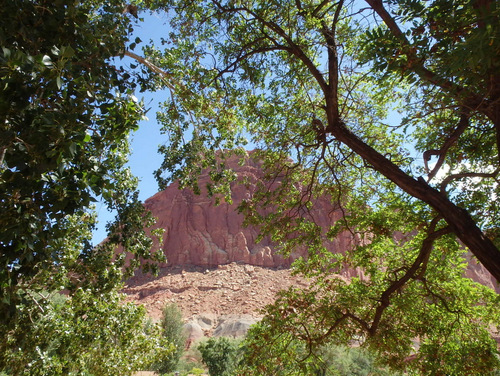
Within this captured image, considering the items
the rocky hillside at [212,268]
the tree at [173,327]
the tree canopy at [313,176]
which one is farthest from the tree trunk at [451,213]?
the rocky hillside at [212,268]

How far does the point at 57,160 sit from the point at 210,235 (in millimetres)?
56684

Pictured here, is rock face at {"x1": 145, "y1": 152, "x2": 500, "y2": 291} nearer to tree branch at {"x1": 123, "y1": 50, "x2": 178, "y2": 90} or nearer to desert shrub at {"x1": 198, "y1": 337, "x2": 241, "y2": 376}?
desert shrub at {"x1": 198, "y1": 337, "x2": 241, "y2": 376}

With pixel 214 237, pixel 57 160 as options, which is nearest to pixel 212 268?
pixel 214 237

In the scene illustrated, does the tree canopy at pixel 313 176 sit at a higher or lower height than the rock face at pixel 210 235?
lower

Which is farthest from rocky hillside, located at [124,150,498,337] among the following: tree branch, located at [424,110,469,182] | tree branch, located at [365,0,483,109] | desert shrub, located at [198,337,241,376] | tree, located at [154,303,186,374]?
tree branch, located at [365,0,483,109]

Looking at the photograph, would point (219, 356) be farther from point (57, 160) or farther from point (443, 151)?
point (57, 160)

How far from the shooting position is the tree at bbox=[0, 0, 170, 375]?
2.06 m

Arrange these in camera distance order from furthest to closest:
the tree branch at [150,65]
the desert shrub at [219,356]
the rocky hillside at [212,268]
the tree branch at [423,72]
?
the rocky hillside at [212,268], the desert shrub at [219,356], the tree branch at [150,65], the tree branch at [423,72]

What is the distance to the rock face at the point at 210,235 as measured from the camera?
54.8 m

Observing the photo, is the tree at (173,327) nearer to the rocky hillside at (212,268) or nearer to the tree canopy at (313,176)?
the rocky hillside at (212,268)

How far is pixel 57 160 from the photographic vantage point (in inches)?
76.5

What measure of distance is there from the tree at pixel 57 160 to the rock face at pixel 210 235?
153 ft

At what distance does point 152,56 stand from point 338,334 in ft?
17.8

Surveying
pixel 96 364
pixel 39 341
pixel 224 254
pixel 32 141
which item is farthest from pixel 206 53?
pixel 224 254
